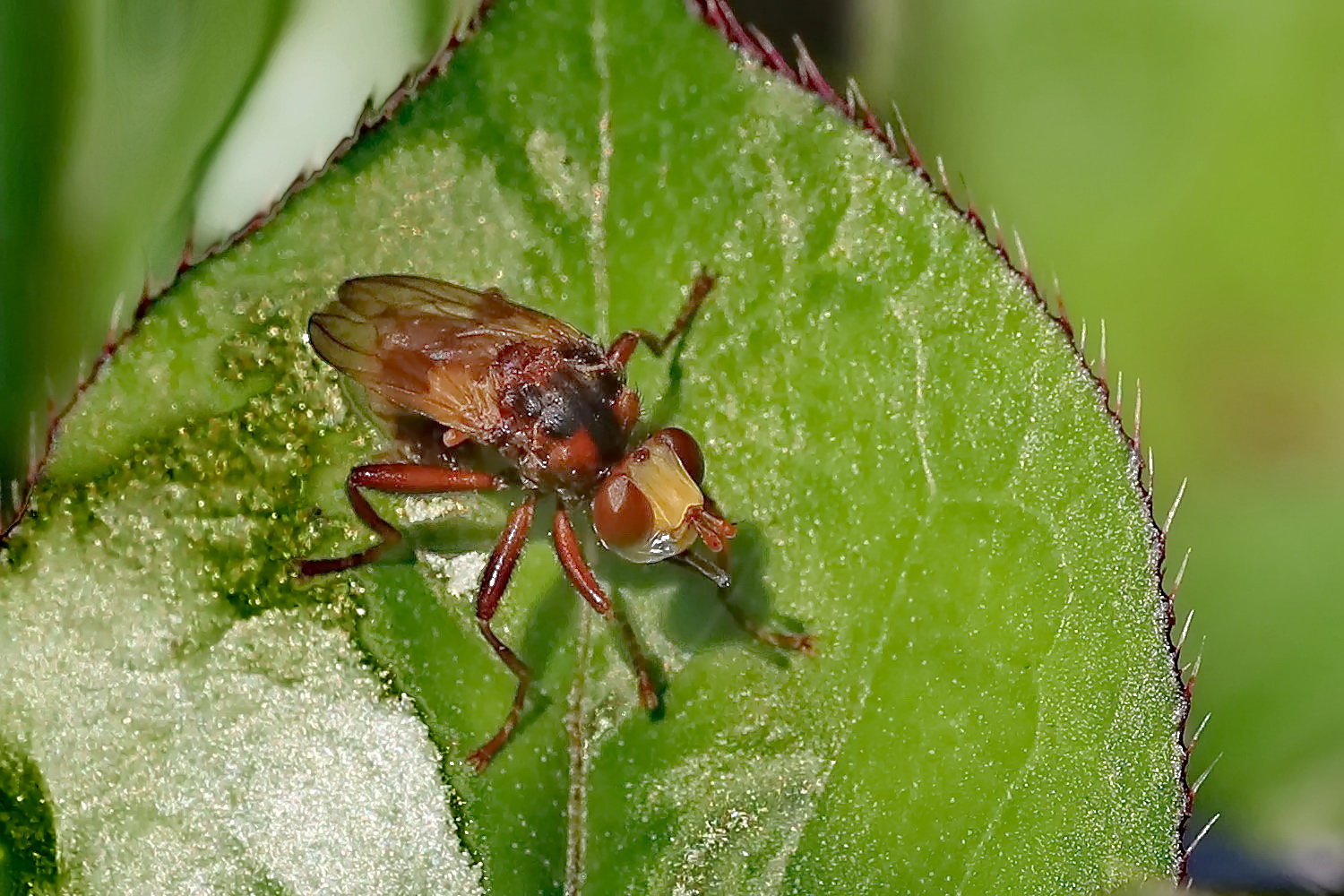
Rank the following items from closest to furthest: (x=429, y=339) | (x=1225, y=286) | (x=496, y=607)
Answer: (x=496, y=607) → (x=429, y=339) → (x=1225, y=286)

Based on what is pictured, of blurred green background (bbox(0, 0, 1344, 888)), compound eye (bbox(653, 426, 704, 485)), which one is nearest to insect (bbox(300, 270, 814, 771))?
compound eye (bbox(653, 426, 704, 485))

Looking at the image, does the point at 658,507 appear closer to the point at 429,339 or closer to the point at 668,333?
the point at 668,333

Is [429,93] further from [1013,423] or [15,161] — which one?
[15,161]

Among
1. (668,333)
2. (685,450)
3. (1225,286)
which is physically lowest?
(685,450)

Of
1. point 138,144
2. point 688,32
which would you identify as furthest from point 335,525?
point 138,144

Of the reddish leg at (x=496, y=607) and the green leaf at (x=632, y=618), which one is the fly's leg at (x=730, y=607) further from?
the reddish leg at (x=496, y=607)

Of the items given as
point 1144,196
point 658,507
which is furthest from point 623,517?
point 1144,196
